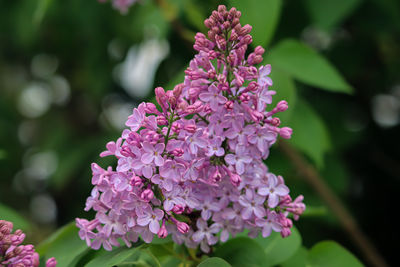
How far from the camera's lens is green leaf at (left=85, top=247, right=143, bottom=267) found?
94 cm

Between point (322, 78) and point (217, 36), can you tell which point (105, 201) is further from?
point (322, 78)

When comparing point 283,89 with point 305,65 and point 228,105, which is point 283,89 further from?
point 228,105

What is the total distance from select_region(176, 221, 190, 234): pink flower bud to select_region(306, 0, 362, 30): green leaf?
1.17 metres

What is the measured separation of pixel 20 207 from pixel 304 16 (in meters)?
2.70

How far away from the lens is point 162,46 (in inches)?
96.9

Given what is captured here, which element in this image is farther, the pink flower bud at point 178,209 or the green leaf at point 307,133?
the green leaf at point 307,133

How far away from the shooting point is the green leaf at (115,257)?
0.94 m

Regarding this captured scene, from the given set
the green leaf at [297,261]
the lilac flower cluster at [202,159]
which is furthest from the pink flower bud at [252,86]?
the green leaf at [297,261]

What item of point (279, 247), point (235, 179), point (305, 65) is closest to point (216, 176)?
point (235, 179)

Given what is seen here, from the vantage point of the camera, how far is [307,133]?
181cm

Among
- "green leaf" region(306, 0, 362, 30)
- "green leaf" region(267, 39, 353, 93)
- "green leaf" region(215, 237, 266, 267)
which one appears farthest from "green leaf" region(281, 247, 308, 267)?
"green leaf" region(306, 0, 362, 30)

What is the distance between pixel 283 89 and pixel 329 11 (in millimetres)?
475

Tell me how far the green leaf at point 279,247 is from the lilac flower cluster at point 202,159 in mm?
174

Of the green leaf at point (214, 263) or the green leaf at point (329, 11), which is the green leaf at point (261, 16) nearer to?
the green leaf at point (329, 11)
